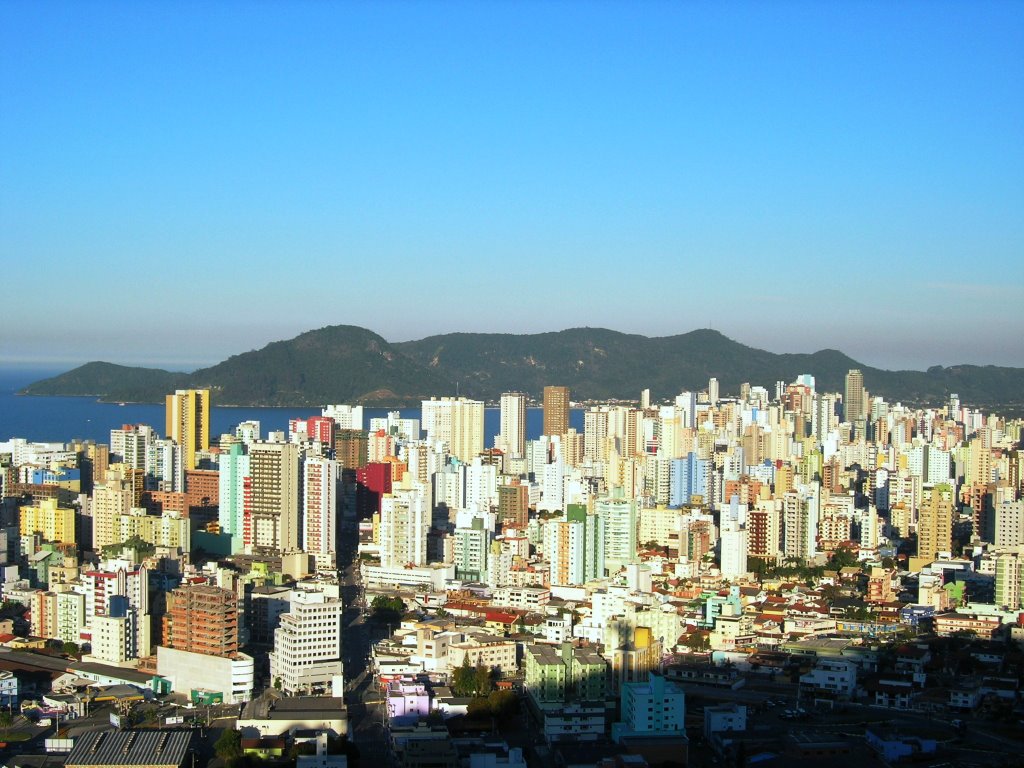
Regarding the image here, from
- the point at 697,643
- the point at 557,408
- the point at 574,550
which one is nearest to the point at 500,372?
the point at 557,408

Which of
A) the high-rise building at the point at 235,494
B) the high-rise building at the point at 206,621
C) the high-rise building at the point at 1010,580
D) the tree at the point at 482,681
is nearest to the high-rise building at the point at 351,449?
the high-rise building at the point at 235,494

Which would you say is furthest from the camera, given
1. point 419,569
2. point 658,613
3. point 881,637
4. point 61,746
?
point 419,569

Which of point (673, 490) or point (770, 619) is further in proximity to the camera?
point (673, 490)

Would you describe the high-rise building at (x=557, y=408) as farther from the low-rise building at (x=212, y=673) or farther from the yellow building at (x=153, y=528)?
the low-rise building at (x=212, y=673)

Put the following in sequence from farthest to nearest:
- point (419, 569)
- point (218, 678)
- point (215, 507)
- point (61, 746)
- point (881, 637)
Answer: point (215, 507) < point (419, 569) < point (881, 637) < point (218, 678) < point (61, 746)

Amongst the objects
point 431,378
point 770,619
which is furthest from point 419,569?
point 431,378

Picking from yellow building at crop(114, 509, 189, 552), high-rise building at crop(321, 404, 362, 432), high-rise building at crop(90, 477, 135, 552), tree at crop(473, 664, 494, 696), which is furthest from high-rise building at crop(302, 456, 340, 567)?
high-rise building at crop(321, 404, 362, 432)

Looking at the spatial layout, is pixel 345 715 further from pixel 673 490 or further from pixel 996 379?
pixel 996 379
